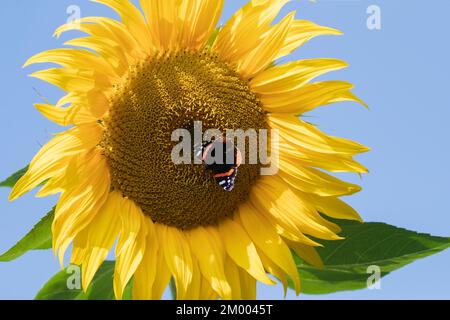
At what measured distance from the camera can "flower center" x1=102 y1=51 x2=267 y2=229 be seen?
4539mm

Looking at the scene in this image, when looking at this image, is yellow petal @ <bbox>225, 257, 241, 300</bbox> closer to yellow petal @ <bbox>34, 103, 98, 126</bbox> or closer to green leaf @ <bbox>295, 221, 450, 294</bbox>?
green leaf @ <bbox>295, 221, 450, 294</bbox>

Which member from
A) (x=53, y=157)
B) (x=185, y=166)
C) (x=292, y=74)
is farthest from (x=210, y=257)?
(x=292, y=74)

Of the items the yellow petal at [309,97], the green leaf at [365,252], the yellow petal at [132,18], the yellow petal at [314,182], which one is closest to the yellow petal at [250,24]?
the yellow petal at [309,97]

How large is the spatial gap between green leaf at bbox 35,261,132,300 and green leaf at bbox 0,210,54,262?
0.93ft

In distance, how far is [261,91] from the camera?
4.82 m

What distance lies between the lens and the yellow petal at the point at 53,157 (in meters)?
4.31

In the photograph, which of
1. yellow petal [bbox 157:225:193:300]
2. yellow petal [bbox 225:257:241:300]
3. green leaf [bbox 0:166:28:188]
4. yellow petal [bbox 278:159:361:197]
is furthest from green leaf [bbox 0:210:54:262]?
yellow petal [bbox 278:159:361:197]

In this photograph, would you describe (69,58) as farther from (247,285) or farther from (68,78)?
(247,285)

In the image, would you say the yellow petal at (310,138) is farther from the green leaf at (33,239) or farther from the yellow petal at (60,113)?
the green leaf at (33,239)

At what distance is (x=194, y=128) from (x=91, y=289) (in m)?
1.21

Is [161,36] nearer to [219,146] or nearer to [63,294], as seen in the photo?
[219,146]

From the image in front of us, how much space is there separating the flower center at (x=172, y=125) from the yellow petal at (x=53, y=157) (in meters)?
0.17

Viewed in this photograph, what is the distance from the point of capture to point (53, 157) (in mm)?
4336

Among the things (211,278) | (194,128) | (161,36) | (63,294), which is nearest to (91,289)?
(63,294)
